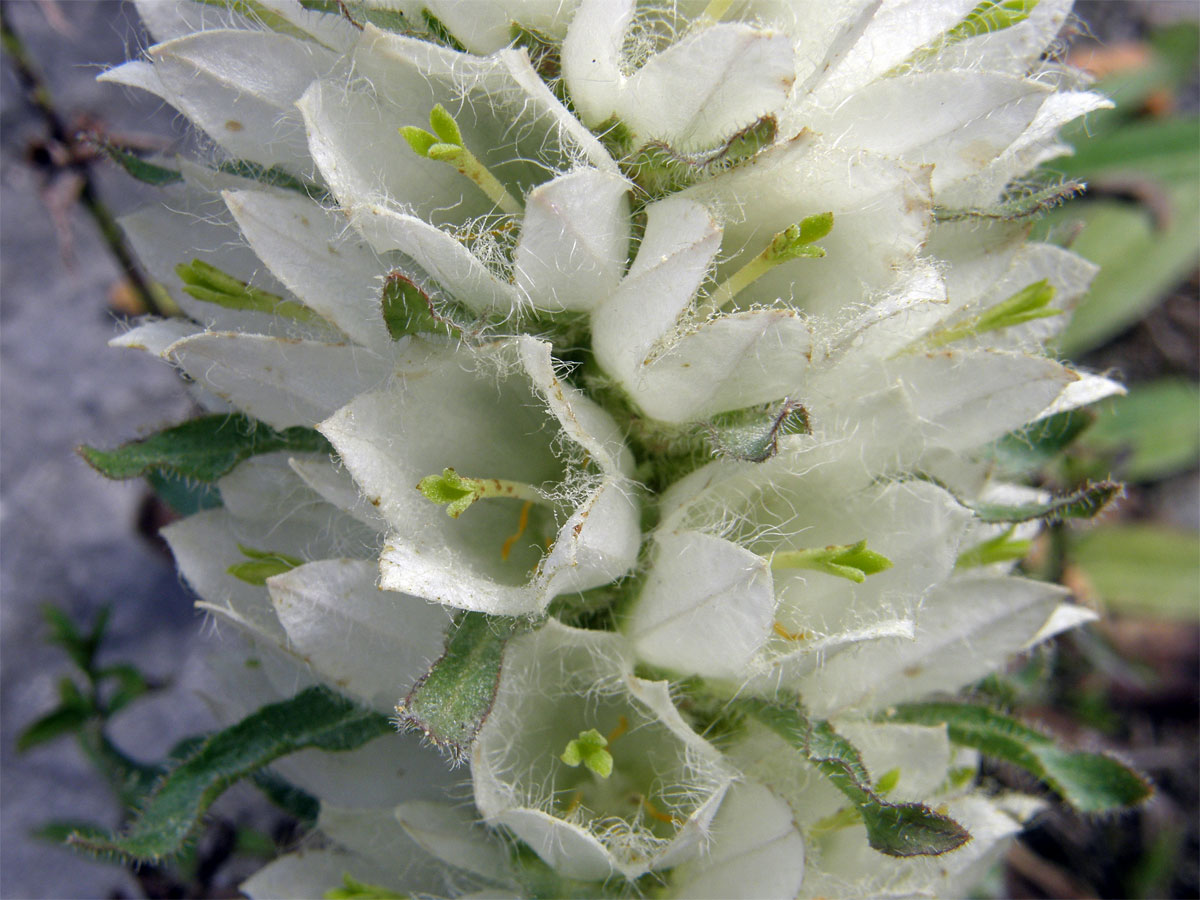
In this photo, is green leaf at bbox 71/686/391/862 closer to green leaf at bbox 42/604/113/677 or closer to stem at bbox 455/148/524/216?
stem at bbox 455/148/524/216

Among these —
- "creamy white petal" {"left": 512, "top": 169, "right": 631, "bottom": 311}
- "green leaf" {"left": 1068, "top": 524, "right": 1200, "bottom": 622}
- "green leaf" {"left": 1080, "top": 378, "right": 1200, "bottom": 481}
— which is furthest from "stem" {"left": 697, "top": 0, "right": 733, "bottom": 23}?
"green leaf" {"left": 1080, "top": 378, "right": 1200, "bottom": 481}

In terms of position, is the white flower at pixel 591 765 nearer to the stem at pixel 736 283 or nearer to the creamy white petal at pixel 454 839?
the creamy white petal at pixel 454 839

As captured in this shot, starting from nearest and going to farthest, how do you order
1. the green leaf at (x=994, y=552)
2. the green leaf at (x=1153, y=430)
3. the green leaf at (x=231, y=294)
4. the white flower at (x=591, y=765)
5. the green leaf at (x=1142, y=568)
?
1. the white flower at (x=591, y=765)
2. the green leaf at (x=231, y=294)
3. the green leaf at (x=994, y=552)
4. the green leaf at (x=1142, y=568)
5. the green leaf at (x=1153, y=430)

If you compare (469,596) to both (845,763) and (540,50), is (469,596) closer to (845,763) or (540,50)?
(845,763)

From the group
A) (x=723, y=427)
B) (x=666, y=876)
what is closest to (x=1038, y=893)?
(x=666, y=876)

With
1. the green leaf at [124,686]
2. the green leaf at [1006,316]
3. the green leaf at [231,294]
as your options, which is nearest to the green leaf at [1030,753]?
the green leaf at [1006,316]

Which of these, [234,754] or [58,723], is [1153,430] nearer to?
[234,754]

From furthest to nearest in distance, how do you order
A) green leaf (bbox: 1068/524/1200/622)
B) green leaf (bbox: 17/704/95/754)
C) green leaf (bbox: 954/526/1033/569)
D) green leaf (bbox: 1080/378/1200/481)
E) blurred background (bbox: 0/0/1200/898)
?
green leaf (bbox: 1080/378/1200/481)
green leaf (bbox: 1068/524/1200/622)
blurred background (bbox: 0/0/1200/898)
green leaf (bbox: 17/704/95/754)
green leaf (bbox: 954/526/1033/569)
